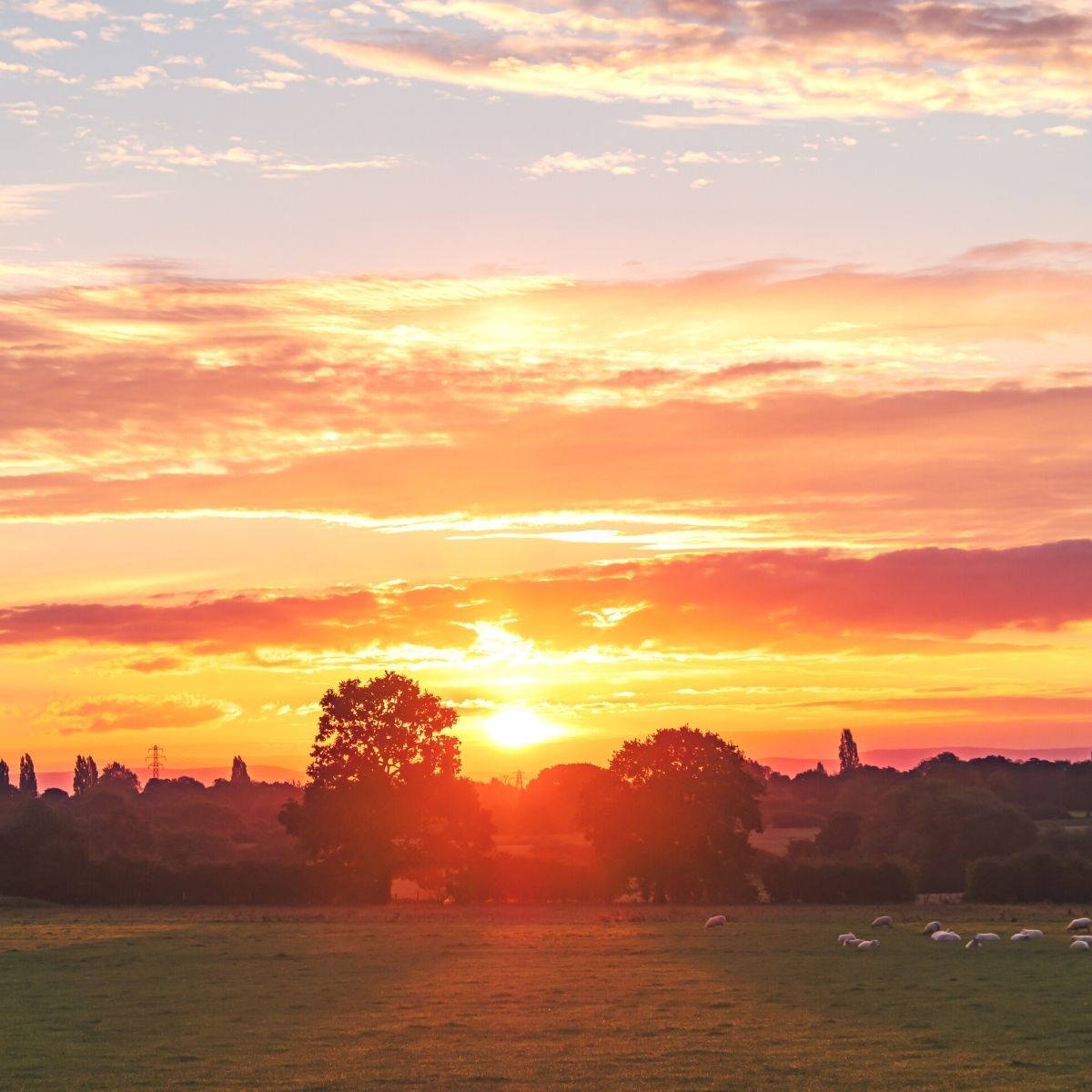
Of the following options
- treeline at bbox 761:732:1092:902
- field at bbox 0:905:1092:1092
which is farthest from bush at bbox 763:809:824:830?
field at bbox 0:905:1092:1092

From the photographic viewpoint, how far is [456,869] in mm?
88812

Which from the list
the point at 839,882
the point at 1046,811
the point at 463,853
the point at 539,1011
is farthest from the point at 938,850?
the point at 539,1011

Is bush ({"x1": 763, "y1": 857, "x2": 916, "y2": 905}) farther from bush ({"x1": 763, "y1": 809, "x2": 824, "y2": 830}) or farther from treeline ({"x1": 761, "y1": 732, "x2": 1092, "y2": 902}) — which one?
bush ({"x1": 763, "y1": 809, "x2": 824, "y2": 830})

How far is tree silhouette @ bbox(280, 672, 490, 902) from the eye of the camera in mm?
87812

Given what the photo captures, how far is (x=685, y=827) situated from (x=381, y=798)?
18780 millimetres

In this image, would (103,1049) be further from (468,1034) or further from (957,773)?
(957,773)

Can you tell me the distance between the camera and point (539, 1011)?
3450cm

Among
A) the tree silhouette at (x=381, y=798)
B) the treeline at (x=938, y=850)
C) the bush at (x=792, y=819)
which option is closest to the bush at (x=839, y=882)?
the treeline at (x=938, y=850)

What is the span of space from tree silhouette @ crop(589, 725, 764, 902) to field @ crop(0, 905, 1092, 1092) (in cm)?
2832

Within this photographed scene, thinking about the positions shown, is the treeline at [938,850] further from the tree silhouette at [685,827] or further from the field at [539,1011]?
the field at [539,1011]

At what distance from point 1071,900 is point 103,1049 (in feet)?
219

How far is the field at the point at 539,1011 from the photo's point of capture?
86.0 feet

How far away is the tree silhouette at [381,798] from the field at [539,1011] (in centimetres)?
2672

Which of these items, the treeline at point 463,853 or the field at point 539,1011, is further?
the treeline at point 463,853
